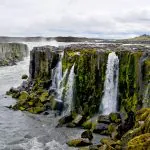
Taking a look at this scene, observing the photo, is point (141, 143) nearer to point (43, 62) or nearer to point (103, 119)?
point (103, 119)

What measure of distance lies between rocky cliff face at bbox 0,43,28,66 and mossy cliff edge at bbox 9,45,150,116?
57.7 meters

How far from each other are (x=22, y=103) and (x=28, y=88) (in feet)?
31.4

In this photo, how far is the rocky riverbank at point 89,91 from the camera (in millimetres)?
40713

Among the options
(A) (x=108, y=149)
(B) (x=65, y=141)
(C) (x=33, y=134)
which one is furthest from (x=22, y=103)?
(A) (x=108, y=149)

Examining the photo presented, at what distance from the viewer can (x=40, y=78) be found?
65.7 meters

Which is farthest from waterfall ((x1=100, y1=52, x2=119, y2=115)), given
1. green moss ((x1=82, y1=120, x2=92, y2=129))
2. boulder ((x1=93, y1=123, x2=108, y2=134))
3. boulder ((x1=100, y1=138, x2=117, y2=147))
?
boulder ((x1=100, y1=138, x2=117, y2=147))

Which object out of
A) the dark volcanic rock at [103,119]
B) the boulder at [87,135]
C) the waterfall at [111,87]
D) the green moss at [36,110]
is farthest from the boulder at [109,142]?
the green moss at [36,110]

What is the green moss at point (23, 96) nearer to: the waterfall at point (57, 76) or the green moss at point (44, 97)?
the green moss at point (44, 97)

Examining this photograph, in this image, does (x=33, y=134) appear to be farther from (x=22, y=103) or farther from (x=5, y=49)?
(x=5, y=49)

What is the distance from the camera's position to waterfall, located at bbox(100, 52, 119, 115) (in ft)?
154

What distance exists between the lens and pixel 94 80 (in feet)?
165

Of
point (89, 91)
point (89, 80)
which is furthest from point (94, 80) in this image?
point (89, 91)

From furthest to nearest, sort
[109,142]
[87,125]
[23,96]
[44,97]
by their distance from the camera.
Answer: [23,96] → [44,97] → [87,125] → [109,142]

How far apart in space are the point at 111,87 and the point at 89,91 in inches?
149
